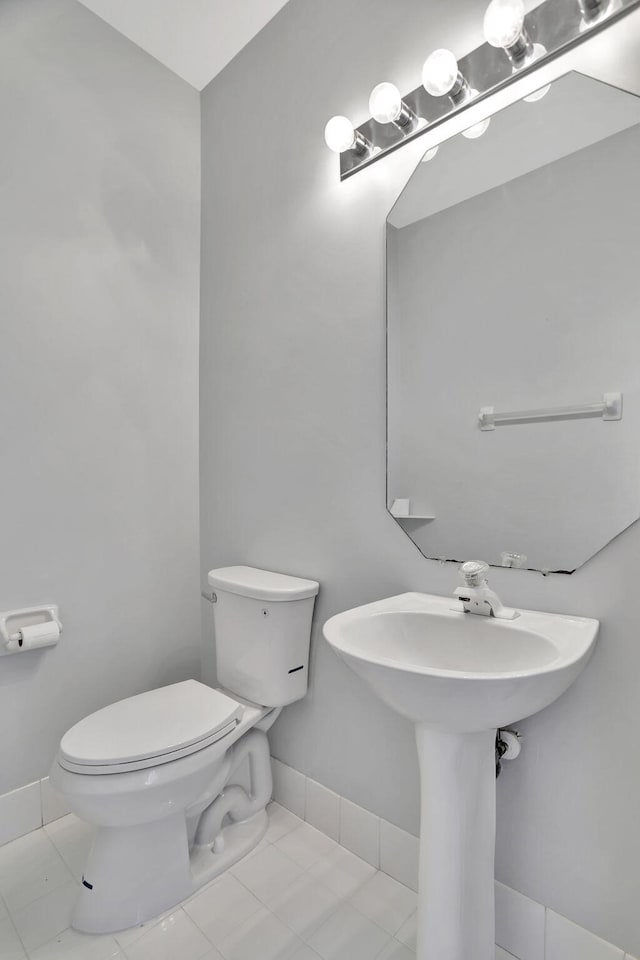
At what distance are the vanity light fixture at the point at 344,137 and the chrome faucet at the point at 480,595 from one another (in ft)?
3.83

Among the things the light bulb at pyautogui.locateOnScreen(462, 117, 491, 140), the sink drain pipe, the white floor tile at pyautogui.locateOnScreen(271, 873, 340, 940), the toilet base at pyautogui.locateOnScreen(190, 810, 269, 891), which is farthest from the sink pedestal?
the light bulb at pyautogui.locateOnScreen(462, 117, 491, 140)

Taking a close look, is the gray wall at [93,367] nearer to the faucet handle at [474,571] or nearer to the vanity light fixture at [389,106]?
the vanity light fixture at [389,106]

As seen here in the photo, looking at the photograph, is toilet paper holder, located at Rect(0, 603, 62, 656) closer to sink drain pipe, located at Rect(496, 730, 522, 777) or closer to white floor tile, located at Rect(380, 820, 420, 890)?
white floor tile, located at Rect(380, 820, 420, 890)

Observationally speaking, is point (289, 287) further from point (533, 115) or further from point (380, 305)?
point (533, 115)

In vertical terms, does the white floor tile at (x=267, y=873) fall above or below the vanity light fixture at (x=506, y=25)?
below

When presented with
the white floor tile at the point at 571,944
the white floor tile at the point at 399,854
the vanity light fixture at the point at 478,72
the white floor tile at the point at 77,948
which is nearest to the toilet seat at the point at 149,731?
the white floor tile at the point at 77,948

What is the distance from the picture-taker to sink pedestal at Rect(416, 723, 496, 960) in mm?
944

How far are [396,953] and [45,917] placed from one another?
85cm

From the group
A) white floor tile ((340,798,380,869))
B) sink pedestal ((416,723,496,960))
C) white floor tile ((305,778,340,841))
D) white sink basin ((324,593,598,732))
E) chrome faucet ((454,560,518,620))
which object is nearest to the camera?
white sink basin ((324,593,598,732))

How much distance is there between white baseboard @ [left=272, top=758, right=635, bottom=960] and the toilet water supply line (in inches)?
4.1

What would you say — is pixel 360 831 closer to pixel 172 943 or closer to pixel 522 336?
pixel 172 943

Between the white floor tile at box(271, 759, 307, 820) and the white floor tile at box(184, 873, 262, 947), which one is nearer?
the white floor tile at box(184, 873, 262, 947)

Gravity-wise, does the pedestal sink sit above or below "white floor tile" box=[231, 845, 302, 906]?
above

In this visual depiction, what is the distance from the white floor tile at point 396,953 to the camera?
43.6 inches
